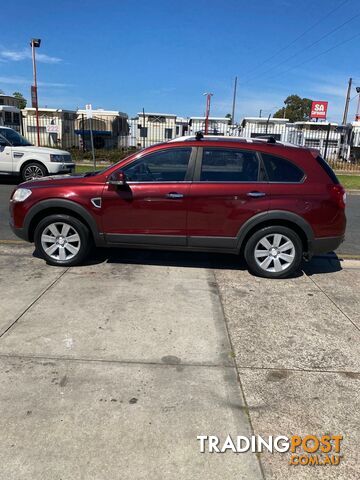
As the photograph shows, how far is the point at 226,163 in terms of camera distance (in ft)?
16.5

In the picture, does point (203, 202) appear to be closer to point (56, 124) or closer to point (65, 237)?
point (65, 237)

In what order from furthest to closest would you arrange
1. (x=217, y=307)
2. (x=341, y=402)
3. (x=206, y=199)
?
1. (x=206, y=199)
2. (x=217, y=307)
3. (x=341, y=402)

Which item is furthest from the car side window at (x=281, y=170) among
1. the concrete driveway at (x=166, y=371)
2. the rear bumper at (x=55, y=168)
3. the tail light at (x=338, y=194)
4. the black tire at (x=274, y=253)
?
the rear bumper at (x=55, y=168)

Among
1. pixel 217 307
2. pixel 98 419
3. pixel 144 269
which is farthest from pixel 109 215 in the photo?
pixel 98 419

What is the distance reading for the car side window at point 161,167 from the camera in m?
5.03

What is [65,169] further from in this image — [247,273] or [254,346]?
[254,346]

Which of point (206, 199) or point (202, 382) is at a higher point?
point (206, 199)

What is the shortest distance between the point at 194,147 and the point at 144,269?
169 centimetres

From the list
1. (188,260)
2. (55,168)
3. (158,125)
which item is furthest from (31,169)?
(158,125)

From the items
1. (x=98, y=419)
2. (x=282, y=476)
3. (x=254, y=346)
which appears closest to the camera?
(x=282, y=476)

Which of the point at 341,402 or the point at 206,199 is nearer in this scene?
the point at 341,402

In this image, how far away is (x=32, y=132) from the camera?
30.5 m

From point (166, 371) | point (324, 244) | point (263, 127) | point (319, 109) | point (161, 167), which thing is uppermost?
point (319, 109)

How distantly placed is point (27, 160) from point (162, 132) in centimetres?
2462
